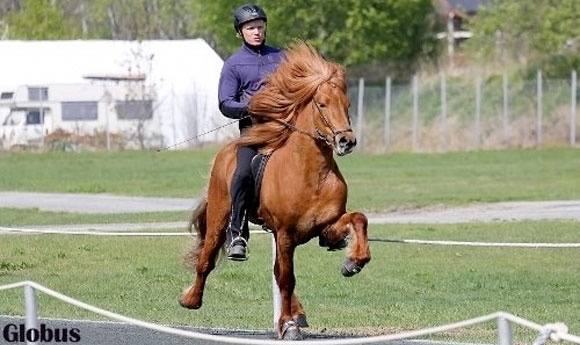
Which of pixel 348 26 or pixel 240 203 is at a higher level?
pixel 240 203

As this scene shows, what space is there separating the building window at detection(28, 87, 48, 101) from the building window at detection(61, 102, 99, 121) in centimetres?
75

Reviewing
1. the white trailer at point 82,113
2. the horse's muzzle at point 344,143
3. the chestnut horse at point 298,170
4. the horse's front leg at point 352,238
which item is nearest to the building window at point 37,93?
the white trailer at point 82,113

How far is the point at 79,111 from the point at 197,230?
142ft

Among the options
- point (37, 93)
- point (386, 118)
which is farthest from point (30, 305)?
point (37, 93)

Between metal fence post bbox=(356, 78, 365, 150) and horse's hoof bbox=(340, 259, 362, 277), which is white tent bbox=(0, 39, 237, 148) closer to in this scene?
metal fence post bbox=(356, 78, 365, 150)

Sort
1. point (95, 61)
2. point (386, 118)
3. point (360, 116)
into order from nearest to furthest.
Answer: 1. point (386, 118)
2. point (360, 116)
3. point (95, 61)

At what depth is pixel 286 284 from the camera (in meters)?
12.1

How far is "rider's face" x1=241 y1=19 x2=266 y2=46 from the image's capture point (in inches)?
510

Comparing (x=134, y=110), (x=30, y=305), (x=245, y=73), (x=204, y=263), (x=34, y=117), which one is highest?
(x=245, y=73)

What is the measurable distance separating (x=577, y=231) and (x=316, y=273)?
20.6 ft

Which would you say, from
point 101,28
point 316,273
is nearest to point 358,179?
point 316,273

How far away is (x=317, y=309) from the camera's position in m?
15.8

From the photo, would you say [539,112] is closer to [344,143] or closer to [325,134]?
[325,134]

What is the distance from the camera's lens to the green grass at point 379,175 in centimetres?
3372
